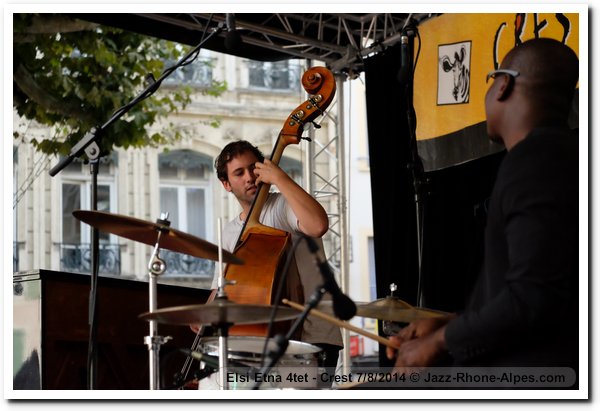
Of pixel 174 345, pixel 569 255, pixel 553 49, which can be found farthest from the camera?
pixel 174 345

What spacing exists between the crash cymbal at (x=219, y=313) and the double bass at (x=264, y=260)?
62 cm

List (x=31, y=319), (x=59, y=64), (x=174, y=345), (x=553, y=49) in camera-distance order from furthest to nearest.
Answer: (x=59, y=64) < (x=174, y=345) < (x=31, y=319) < (x=553, y=49)

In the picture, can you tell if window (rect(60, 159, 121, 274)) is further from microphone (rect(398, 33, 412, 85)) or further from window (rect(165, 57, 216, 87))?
microphone (rect(398, 33, 412, 85))

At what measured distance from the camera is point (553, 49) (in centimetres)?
279

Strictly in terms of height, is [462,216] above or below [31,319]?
above

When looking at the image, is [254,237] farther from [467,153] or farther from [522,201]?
[467,153]

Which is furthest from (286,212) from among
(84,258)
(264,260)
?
(84,258)

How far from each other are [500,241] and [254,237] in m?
1.62

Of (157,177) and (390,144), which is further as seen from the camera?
(157,177)

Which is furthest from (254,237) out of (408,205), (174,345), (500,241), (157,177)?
(157,177)

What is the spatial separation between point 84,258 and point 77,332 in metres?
12.3

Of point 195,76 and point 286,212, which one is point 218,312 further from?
point 195,76

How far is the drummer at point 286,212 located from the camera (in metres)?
4.07
